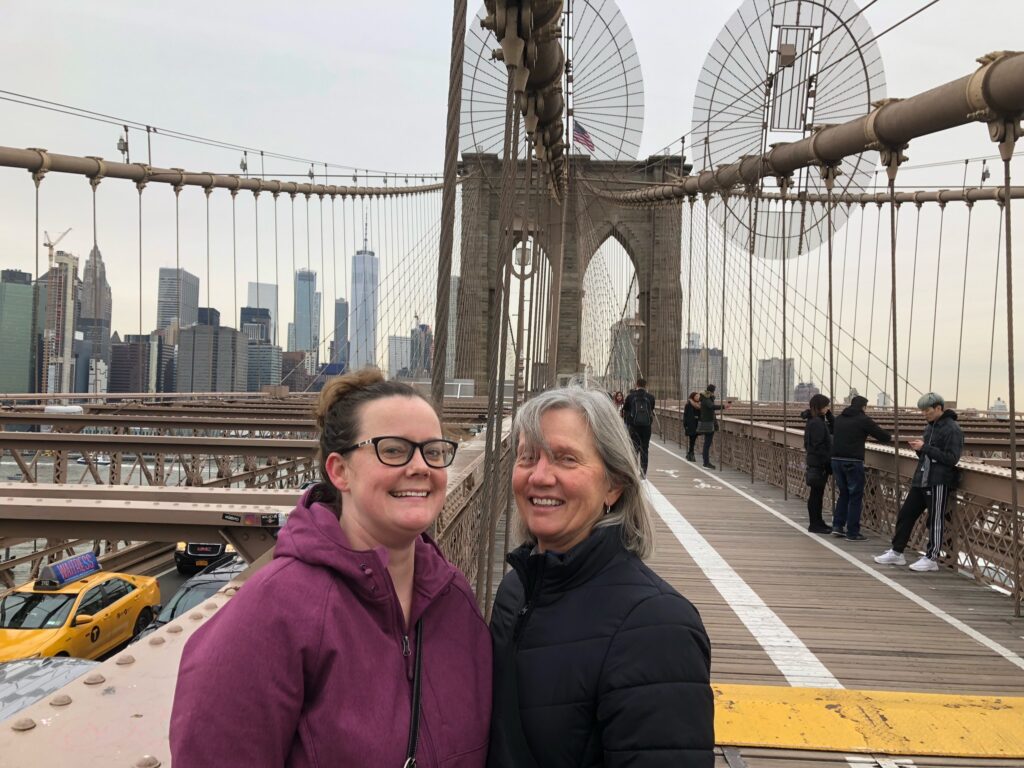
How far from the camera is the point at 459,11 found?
104 inches

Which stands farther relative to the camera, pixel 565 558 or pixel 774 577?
pixel 774 577

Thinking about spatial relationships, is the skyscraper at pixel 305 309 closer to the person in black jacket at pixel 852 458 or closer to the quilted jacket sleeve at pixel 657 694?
the person in black jacket at pixel 852 458

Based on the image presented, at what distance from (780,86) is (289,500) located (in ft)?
36.6

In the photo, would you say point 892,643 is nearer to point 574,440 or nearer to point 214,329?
point 574,440

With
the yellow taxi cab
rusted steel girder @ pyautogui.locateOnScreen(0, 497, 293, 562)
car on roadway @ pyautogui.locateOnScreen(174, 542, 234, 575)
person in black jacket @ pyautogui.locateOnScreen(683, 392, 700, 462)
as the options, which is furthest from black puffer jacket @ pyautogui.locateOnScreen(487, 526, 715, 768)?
car on roadway @ pyautogui.locateOnScreen(174, 542, 234, 575)

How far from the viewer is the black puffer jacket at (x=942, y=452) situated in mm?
5707

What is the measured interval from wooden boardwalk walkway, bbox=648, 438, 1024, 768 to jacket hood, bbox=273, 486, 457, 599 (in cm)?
233

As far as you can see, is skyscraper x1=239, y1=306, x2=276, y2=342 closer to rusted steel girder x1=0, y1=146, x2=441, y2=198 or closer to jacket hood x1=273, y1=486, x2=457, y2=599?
rusted steel girder x1=0, y1=146, x2=441, y2=198

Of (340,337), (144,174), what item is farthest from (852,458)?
(340,337)

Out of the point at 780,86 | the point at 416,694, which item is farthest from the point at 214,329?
the point at 416,694

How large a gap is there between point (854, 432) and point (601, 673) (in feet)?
21.8

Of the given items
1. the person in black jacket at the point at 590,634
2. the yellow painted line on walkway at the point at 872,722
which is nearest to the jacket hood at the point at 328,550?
the person in black jacket at the point at 590,634

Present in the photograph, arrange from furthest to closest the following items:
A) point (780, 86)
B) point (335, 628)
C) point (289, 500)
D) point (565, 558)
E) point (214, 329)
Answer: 1. point (214, 329)
2. point (780, 86)
3. point (289, 500)
4. point (565, 558)
5. point (335, 628)

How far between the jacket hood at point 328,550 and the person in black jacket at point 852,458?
657 centimetres
